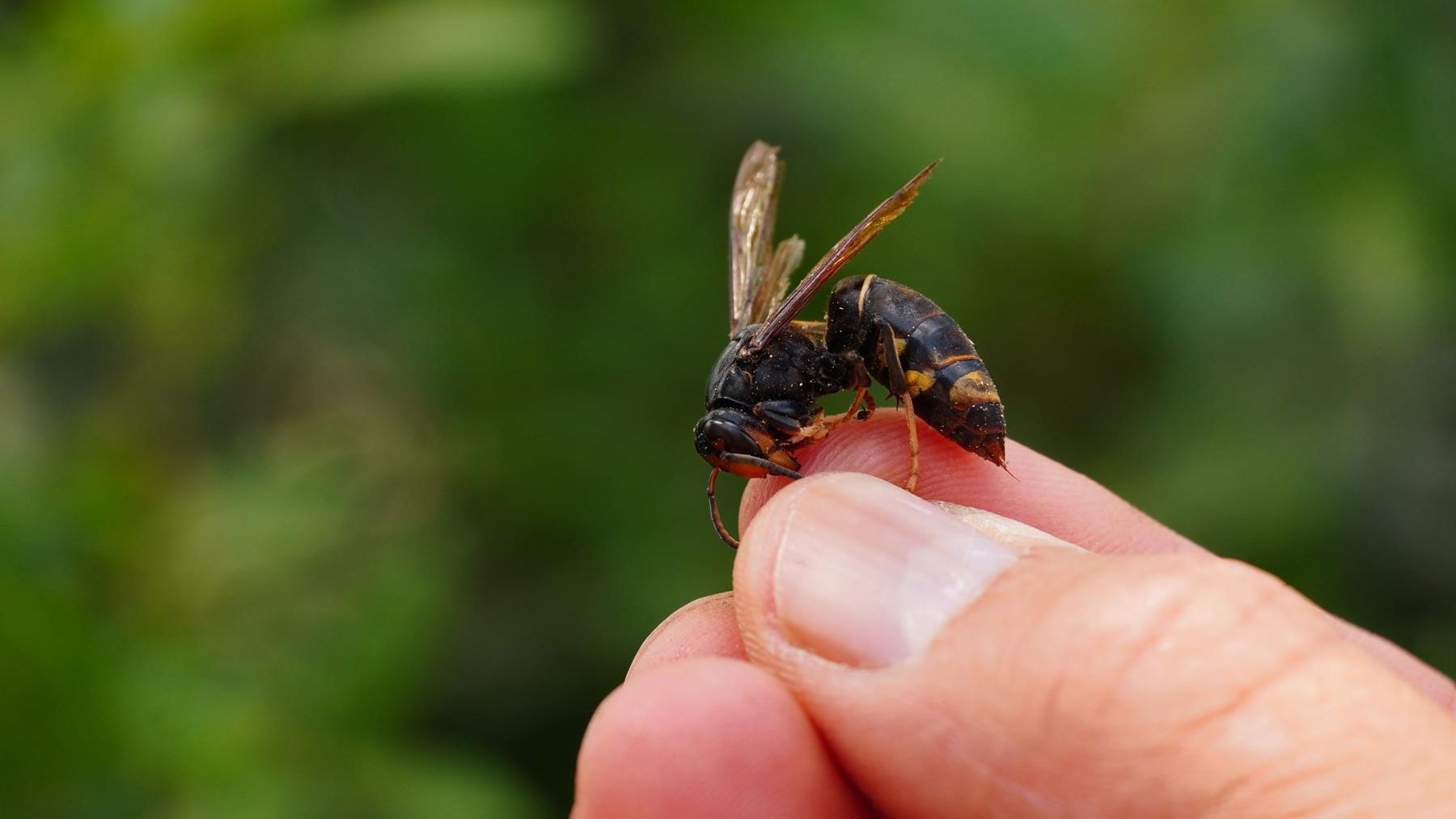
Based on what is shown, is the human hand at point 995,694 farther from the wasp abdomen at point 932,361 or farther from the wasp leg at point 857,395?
the wasp leg at point 857,395

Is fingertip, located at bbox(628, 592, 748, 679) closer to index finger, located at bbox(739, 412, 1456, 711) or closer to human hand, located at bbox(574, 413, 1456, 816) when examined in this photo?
human hand, located at bbox(574, 413, 1456, 816)

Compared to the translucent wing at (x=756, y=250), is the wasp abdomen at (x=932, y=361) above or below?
below

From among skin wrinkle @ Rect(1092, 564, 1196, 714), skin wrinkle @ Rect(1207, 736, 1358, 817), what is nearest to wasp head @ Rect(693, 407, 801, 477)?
skin wrinkle @ Rect(1092, 564, 1196, 714)

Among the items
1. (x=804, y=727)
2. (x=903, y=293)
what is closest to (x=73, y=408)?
(x=903, y=293)

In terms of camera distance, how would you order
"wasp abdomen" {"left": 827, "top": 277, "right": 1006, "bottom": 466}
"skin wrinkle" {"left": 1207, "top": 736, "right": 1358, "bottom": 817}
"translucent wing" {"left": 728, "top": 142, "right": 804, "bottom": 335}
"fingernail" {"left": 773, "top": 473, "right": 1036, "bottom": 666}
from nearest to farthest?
"skin wrinkle" {"left": 1207, "top": 736, "right": 1358, "bottom": 817}
"fingernail" {"left": 773, "top": 473, "right": 1036, "bottom": 666}
"wasp abdomen" {"left": 827, "top": 277, "right": 1006, "bottom": 466}
"translucent wing" {"left": 728, "top": 142, "right": 804, "bottom": 335}

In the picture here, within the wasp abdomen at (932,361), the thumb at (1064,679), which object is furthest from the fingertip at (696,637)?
the wasp abdomen at (932,361)

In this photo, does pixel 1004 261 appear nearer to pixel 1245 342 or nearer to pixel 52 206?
pixel 1245 342

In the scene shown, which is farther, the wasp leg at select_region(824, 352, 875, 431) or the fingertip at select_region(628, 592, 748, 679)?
the wasp leg at select_region(824, 352, 875, 431)
